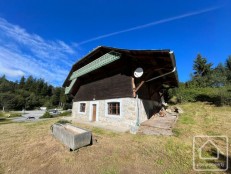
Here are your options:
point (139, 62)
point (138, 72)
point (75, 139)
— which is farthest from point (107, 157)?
point (139, 62)

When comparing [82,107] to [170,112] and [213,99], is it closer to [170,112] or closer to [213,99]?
[170,112]

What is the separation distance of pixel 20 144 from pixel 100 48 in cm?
897

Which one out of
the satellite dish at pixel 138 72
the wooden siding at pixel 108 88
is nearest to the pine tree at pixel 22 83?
the wooden siding at pixel 108 88

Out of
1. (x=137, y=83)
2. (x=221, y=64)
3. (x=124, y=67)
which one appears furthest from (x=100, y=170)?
(x=221, y=64)

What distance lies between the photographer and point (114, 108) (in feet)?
34.9

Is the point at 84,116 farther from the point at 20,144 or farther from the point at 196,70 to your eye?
the point at 196,70

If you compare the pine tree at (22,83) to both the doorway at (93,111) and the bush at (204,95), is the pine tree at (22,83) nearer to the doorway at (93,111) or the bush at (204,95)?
the doorway at (93,111)

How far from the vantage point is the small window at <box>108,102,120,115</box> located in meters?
10.3

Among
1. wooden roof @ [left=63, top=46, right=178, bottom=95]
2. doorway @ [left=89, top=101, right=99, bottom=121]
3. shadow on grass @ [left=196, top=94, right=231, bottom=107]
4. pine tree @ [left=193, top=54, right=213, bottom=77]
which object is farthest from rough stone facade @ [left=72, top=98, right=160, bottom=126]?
pine tree @ [left=193, top=54, right=213, bottom=77]

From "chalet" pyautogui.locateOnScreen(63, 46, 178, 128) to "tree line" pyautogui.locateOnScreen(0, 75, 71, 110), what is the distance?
1978 inches

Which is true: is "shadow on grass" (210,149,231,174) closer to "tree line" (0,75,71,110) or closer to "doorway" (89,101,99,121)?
"doorway" (89,101,99,121)

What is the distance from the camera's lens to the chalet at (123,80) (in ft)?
27.9

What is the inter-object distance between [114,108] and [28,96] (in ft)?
280

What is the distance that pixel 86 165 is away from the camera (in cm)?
438
